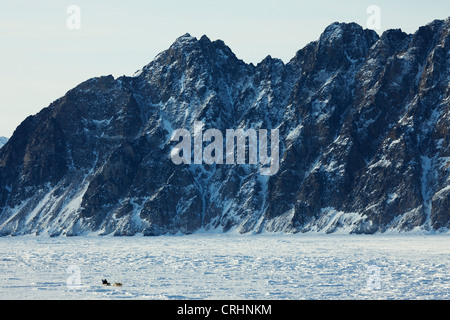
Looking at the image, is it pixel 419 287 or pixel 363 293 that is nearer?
pixel 363 293

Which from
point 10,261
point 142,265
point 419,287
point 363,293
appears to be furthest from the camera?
point 10,261

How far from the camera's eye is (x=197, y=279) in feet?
252

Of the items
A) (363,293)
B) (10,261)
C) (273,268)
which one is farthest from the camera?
(10,261)

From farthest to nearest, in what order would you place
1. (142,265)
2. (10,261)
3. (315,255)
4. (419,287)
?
(315,255) < (10,261) < (142,265) < (419,287)

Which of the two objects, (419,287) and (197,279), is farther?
(197,279)

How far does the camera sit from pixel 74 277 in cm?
7956
